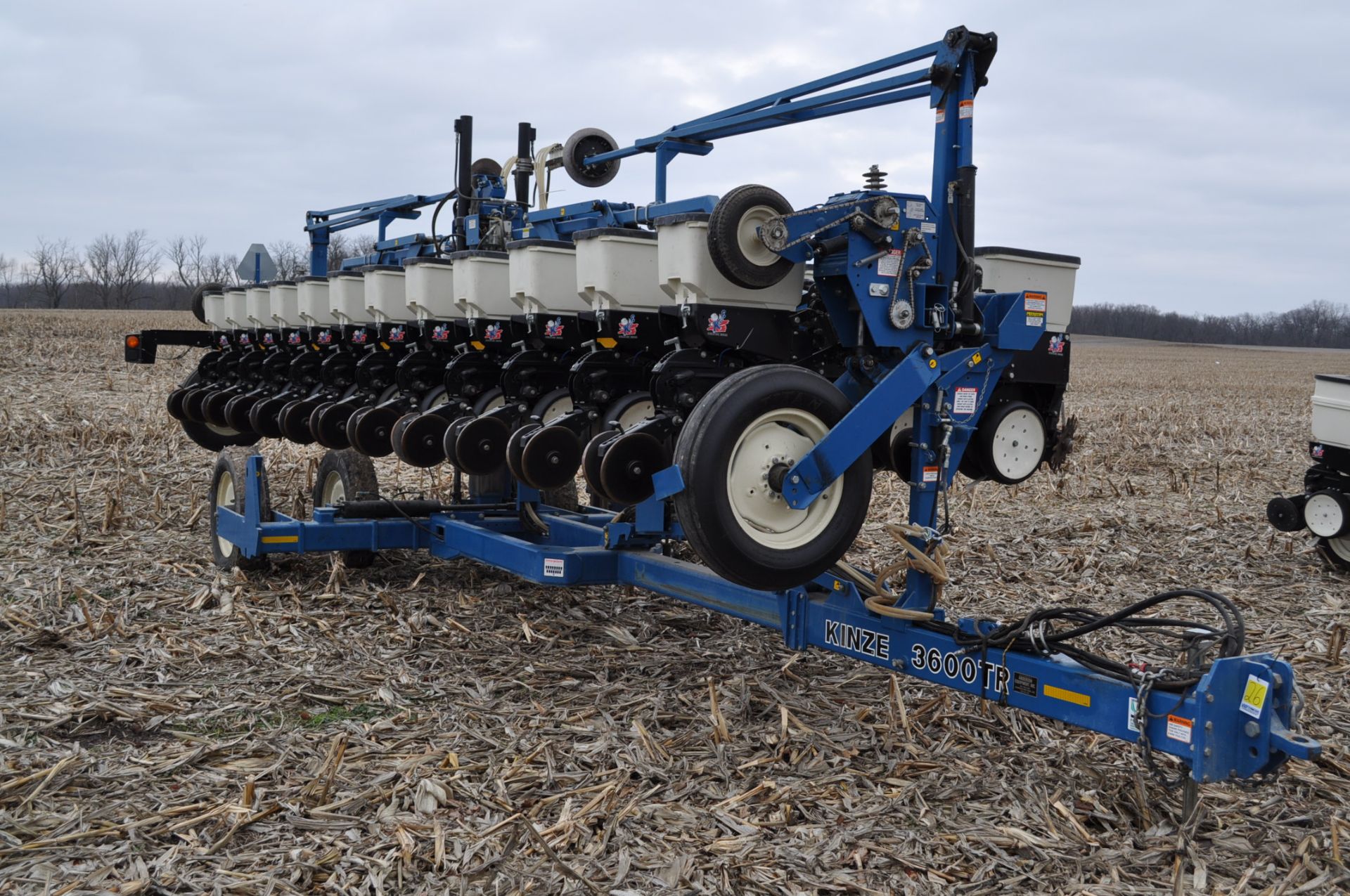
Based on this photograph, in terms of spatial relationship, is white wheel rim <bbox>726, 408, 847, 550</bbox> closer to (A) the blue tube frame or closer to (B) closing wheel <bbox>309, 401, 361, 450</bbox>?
(A) the blue tube frame

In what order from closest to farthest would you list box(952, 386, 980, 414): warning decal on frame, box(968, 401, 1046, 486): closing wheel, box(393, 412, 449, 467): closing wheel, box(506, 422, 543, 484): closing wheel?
box(952, 386, 980, 414): warning decal on frame < box(968, 401, 1046, 486): closing wheel < box(506, 422, 543, 484): closing wheel < box(393, 412, 449, 467): closing wheel

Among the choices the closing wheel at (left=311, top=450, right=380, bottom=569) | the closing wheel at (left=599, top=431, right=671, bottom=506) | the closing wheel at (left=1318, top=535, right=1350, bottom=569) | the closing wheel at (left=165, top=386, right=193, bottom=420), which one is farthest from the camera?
the closing wheel at (left=165, top=386, right=193, bottom=420)

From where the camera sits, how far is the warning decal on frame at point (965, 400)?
5.41 meters

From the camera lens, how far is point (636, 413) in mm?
6578

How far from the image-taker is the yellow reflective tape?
4.40 meters

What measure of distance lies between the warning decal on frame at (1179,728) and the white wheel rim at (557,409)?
4.17 m

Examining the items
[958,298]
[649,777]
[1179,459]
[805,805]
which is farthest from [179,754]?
[1179,459]

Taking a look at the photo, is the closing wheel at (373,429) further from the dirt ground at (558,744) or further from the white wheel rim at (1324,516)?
the white wheel rim at (1324,516)

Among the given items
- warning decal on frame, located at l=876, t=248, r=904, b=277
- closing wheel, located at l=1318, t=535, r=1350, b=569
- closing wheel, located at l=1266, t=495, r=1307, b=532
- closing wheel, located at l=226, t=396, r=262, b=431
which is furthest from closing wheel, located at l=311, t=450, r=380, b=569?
closing wheel, located at l=1318, t=535, r=1350, b=569

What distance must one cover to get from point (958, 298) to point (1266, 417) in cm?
1856

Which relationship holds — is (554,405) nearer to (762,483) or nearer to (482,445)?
(482,445)

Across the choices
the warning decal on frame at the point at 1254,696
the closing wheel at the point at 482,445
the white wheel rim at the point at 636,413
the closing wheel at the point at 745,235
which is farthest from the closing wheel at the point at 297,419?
the warning decal on frame at the point at 1254,696

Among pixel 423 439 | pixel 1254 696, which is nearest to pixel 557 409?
pixel 423 439

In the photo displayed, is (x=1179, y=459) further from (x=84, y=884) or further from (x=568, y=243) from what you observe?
(x=84, y=884)
